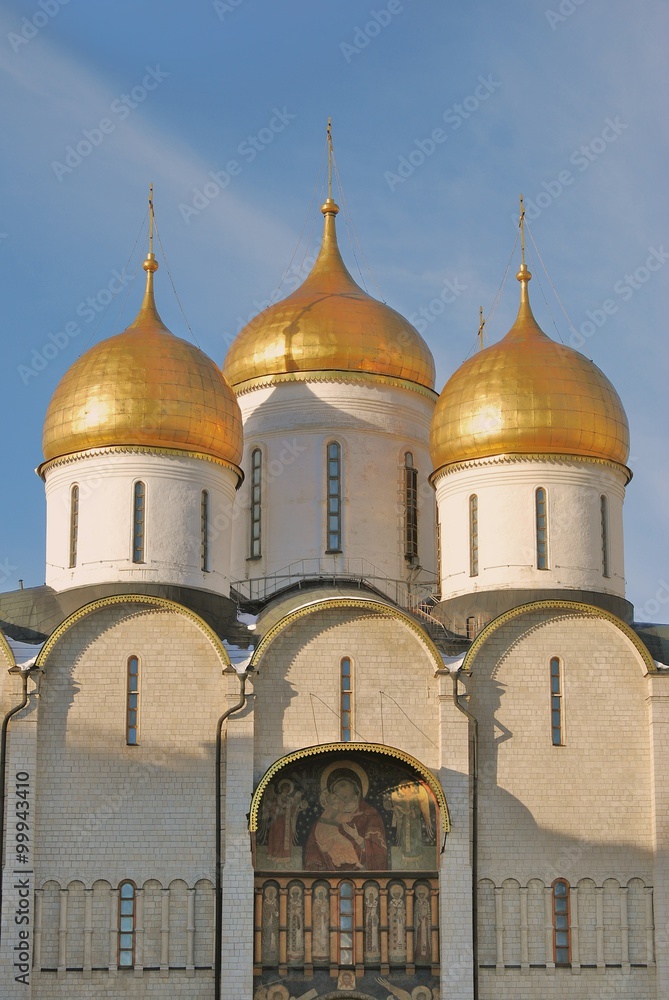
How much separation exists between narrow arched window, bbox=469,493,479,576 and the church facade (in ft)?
0.13

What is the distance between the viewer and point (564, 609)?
23.0 m

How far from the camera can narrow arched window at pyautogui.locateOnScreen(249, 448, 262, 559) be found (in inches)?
1021

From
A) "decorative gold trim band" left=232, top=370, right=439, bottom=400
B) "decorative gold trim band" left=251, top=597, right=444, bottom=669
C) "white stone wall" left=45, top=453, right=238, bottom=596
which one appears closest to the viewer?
"decorative gold trim band" left=251, top=597, right=444, bottom=669

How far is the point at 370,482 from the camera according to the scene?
26000 mm

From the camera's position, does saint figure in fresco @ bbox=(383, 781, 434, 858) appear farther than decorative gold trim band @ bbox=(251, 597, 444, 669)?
No

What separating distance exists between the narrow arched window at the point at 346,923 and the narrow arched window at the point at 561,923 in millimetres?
2340

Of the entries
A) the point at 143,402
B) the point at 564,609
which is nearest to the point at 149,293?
the point at 143,402

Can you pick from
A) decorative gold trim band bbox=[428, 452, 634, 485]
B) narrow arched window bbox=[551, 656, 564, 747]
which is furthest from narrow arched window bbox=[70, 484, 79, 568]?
narrow arched window bbox=[551, 656, 564, 747]

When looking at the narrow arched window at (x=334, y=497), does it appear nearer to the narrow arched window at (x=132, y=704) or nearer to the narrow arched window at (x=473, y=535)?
the narrow arched window at (x=473, y=535)

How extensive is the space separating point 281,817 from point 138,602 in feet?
9.85

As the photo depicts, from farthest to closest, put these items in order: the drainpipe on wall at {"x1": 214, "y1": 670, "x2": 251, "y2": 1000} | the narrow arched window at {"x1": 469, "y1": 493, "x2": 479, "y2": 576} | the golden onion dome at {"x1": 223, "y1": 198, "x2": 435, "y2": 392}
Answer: the golden onion dome at {"x1": 223, "y1": 198, "x2": 435, "y2": 392}
the narrow arched window at {"x1": 469, "y1": 493, "x2": 479, "y2": 576}
the drainpipe on wall at {"x1": 214, "y1": 670, "x2": 251, "y2": 1000}

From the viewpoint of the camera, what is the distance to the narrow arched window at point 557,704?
22562 mm

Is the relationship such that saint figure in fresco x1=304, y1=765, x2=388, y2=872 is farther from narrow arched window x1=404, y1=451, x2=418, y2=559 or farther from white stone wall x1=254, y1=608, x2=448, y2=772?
narrow arched window x1=404, y1=451, x2=418, y2=559

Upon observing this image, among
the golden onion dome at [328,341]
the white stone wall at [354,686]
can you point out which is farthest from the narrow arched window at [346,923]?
the golden onion dome at [328,341]
